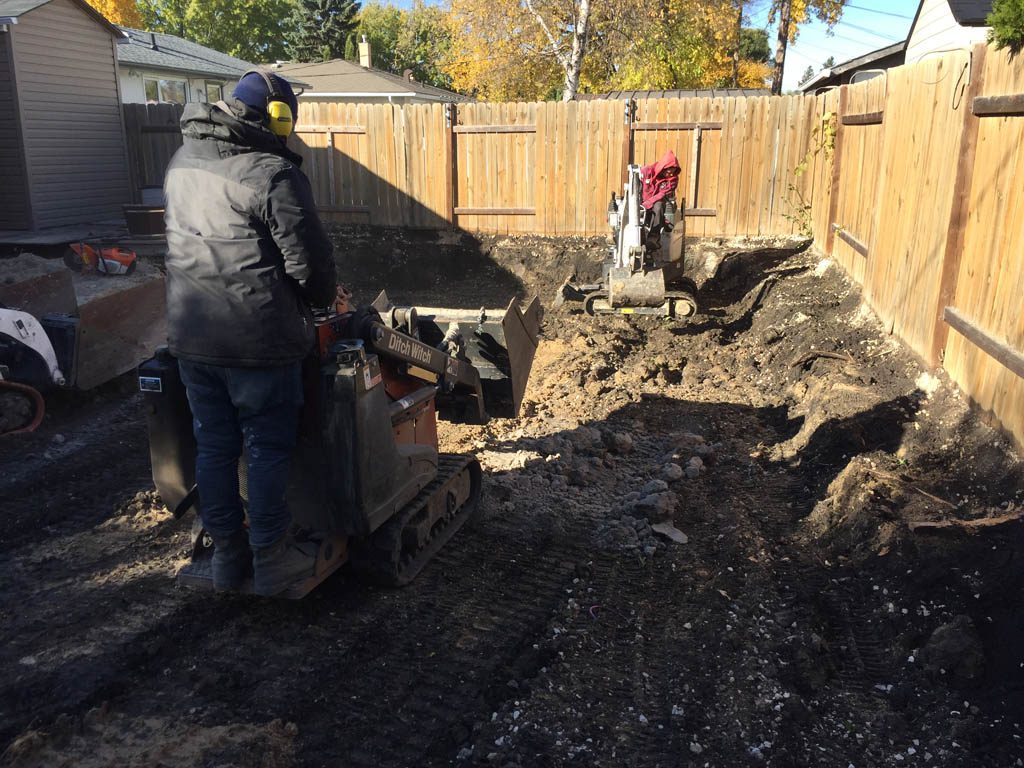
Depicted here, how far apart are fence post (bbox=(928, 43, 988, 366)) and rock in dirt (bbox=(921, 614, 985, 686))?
292 centimetres

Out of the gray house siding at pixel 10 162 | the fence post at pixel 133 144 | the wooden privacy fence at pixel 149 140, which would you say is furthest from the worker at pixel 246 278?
the fence post at pixel 133 144

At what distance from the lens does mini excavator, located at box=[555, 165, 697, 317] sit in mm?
10070

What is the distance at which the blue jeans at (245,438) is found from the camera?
3432 mm

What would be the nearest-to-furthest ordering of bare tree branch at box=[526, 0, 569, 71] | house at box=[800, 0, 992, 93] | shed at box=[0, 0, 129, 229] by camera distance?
1. shed at box=[0, 0, 129, 229]
2. house at box=[800, 0, 992, 93]
3. bare tree branch at box=[526, 0, 569, 71]

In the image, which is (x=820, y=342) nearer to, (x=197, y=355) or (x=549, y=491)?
(x=549, y=491)

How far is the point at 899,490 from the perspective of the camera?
4.75 metres

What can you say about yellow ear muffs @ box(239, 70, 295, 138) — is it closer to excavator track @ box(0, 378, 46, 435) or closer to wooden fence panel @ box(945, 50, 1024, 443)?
wooden fence panel @ box(945, 50, 1024, 443)

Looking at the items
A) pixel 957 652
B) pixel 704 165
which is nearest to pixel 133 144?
pixel 704 165

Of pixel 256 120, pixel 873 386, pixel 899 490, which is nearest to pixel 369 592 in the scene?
pixel 256 120

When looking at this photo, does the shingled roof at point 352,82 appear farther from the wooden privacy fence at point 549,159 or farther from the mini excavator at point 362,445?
the mini excavator at point 362,445

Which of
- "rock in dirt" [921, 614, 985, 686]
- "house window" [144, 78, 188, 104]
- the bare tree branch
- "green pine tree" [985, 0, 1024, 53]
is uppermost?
the bare tree branch

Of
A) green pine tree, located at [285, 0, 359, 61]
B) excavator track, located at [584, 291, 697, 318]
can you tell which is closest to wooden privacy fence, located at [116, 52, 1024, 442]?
excavator track, located at [584, 291, 697, 318]

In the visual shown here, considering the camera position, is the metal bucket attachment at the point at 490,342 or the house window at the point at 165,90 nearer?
the metal bucket attachment at the point at 490,342

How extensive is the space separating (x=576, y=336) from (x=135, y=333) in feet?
15.5
